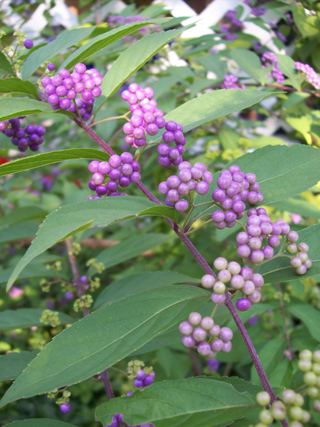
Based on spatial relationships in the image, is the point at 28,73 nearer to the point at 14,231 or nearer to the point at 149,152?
the point at 14,231

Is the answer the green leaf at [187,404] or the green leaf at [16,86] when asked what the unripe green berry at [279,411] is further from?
the green leaf at [16,86]

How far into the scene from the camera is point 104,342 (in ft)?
2.70

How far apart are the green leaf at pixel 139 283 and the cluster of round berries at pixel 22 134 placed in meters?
0.70

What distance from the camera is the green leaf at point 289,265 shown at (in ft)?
3.21

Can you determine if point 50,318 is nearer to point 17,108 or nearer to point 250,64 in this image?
point 17,108

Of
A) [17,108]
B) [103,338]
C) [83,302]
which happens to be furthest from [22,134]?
[103,338]

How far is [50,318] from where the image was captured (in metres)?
1.49

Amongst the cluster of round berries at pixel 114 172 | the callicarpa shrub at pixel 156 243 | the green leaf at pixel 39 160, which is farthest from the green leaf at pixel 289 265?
the green leaf at pixel 39 160

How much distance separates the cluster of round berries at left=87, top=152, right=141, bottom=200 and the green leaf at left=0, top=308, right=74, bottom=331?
0.79 metres

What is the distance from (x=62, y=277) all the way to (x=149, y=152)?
A: 165 centimetres

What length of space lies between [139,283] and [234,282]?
75 cm

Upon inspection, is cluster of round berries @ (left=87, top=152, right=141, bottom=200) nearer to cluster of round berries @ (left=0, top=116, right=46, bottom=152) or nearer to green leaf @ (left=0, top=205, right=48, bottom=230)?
cluster of round berries @ (left=0, top=116, right=46, bottom=152)

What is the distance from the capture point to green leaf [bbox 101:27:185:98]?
103 cm

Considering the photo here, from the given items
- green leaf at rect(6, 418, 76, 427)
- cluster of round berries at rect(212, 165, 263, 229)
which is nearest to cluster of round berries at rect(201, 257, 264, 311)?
cluster of round berries at rect(212, 165, 263, 229)
